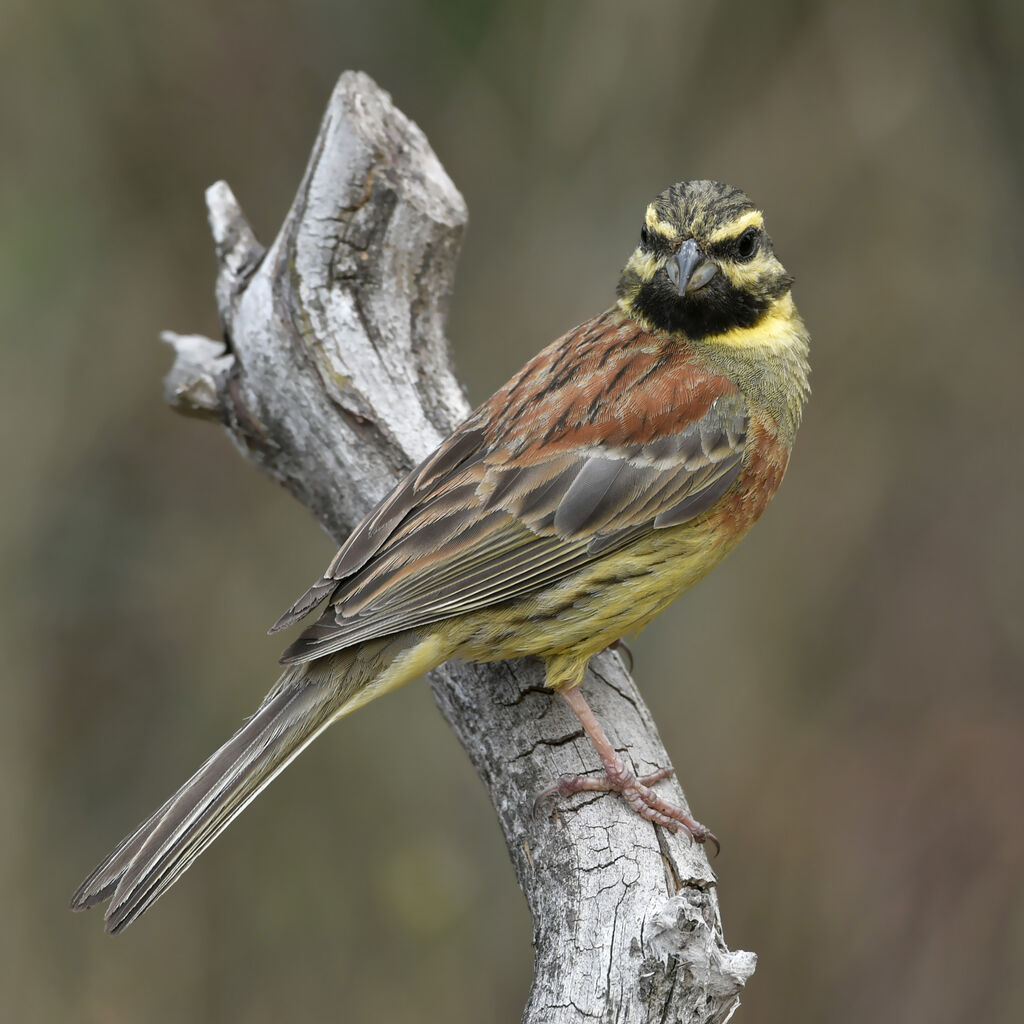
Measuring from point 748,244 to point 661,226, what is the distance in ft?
0.99

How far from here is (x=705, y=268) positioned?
156 inches

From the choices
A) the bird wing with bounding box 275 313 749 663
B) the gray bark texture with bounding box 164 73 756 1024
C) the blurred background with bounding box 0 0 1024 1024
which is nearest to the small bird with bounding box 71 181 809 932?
the bird wing with bounding box 275 313 749 663

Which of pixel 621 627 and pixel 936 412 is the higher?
pixel 936 412

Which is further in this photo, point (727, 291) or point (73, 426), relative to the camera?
point (73, 426)

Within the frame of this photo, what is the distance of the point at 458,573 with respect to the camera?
3744mm

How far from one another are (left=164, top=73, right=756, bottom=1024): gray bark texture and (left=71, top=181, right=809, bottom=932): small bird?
15 centimetres

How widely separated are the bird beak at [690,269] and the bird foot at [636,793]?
1462 millimetres

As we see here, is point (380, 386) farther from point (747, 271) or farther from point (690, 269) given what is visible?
point (747, 271)

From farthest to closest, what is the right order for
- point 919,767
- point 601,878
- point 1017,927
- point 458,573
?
1. point 919,767
2. point 1017,927
3. point 458,573
4. point 601,878

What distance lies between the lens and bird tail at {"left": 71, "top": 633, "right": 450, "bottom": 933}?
3238 millimetres

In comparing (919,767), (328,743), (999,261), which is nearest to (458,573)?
(328,743)

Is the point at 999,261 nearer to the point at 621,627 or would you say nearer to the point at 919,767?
the point at 919,767

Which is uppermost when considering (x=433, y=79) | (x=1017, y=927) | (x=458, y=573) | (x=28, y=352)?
(x=433, y=79)

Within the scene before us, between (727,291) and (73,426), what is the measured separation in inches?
140
